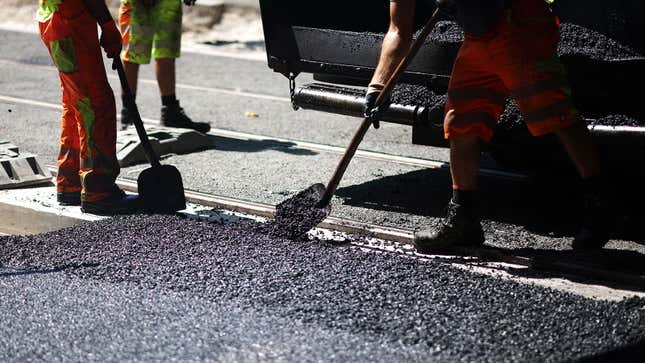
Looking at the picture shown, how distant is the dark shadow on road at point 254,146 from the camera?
743cm

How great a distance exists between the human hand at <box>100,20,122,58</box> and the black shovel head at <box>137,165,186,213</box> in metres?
0.67

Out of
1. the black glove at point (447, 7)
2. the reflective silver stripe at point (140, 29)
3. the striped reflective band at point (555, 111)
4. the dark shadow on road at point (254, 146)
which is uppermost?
the black glove at point (447, 7)

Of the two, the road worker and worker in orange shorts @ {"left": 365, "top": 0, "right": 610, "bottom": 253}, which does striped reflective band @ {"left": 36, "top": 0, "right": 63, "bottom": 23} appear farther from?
the road worker

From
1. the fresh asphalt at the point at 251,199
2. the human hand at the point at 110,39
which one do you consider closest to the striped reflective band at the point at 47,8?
the human hand at the point at 110,39

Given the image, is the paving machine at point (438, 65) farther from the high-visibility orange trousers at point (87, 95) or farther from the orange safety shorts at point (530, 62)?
the high-visibility orange trousers at point (87, 95)

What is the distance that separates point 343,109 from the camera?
5957 mm

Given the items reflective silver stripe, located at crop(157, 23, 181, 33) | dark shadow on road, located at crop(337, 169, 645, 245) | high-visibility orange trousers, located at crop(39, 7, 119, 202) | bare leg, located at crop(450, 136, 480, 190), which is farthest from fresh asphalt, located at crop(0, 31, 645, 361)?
reflective silver stripe, located at crop(157, 23, 181, 33)

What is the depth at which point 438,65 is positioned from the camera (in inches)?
227

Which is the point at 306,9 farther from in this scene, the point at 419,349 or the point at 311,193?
the point at 419,349

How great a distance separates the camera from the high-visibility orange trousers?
18.4ft

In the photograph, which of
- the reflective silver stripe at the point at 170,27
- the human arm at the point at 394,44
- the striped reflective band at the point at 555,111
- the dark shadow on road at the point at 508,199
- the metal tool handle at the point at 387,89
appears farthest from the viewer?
the reflective silver stripe at the point at 170,27

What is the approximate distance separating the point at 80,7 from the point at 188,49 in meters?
7.46

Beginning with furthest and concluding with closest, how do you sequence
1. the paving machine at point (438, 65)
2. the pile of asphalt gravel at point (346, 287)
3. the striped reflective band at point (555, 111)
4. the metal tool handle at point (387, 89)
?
1. the paving machine at point (438, 65)
2. the metal tool handle at point (387, 89)
3. the striped reflective band at point (555, 111)
4. the pile of asphalt gravel at point (346, 287)

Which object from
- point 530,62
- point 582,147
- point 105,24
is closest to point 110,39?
point 105,24
